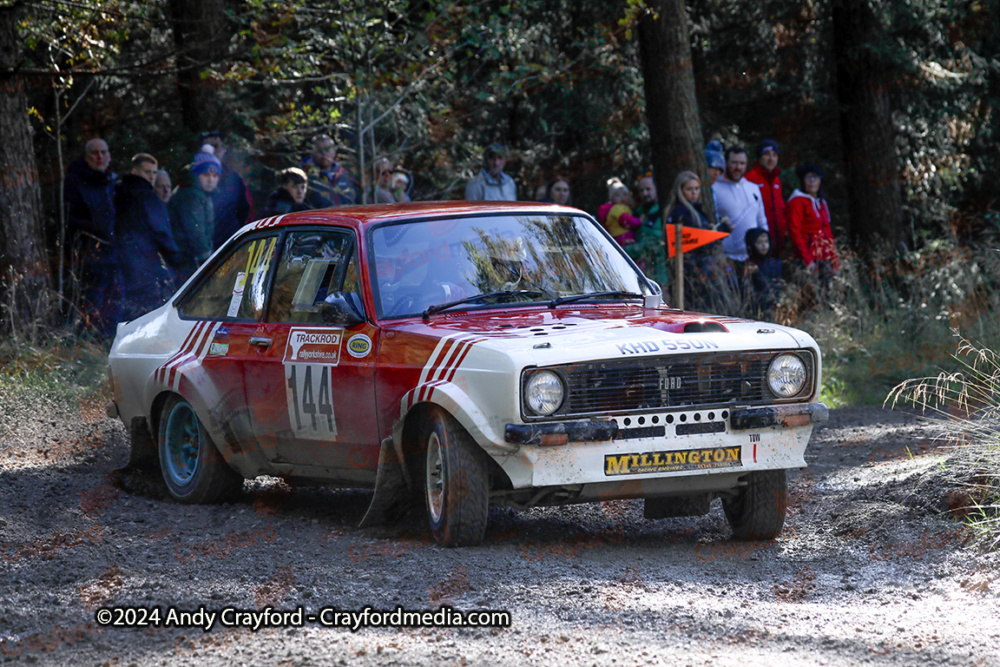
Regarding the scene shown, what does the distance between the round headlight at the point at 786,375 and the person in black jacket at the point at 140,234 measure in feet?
29.0

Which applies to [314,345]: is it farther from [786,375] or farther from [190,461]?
[786,375]

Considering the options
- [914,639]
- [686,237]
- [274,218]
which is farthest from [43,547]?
[686,237]

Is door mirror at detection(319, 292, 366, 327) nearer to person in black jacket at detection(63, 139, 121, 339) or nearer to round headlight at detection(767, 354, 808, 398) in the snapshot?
round headlight at detection(767, 354, 808, 398)

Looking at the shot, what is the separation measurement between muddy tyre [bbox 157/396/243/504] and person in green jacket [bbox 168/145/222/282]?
20.6 ft

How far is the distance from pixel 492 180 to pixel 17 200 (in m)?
4.92

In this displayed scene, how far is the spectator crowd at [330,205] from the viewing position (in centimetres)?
1373

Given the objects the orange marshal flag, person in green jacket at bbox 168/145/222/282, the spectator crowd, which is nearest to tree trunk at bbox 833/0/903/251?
the spectator crowd

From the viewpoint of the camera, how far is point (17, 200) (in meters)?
13.4

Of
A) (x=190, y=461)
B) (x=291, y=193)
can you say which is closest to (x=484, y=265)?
(x=190, y=461)

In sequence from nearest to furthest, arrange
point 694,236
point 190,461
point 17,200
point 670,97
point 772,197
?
point 190,461 → point 694,236 → point 17,200 → point 772,197 → point 670,97

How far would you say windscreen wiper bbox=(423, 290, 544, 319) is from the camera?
6.81 meters

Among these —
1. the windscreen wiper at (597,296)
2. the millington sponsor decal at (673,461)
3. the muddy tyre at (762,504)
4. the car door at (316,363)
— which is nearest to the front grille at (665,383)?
the millington sponsor decal at (673,461)

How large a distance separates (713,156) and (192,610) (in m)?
12.0

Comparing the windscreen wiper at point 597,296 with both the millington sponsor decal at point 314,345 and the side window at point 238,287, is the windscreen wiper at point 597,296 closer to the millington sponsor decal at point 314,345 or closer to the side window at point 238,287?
the millington sponsor decal at point 314,345
